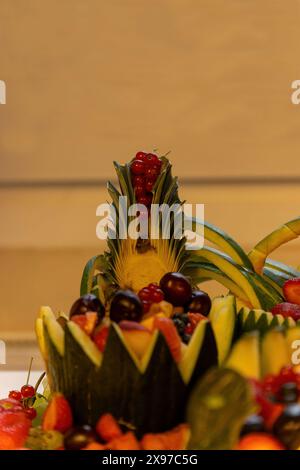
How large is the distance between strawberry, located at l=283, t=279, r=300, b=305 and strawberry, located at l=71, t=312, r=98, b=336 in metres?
0.74

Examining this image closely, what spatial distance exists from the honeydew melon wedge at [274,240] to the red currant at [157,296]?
1.97ft

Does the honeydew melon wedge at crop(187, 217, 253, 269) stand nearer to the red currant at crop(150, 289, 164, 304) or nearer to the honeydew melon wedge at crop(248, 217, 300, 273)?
the honeydew melon wedge at crop(248, 217, 300, 273)

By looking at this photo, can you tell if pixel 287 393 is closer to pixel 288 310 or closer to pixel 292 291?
pixel 288 310

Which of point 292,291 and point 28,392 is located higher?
point 292,291

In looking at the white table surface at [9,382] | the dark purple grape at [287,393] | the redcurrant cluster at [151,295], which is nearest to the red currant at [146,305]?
the redcurrant cluster at [151,295]

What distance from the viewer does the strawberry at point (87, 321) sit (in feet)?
3.26

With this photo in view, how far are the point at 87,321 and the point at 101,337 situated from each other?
35 mm

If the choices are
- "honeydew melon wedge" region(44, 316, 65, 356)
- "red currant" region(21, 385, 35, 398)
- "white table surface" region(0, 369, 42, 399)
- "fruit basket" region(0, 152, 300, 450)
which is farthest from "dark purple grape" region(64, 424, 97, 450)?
"white table surface" region(0, 369, 42, 399)

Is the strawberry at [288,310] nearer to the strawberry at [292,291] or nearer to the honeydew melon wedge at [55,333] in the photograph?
the strawberry at [292,291]

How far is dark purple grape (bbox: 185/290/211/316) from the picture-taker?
119 centimetres

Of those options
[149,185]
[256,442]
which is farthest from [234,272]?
[256,442]

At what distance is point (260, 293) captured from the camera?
170 centimetres

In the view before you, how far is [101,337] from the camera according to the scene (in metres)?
0.97
